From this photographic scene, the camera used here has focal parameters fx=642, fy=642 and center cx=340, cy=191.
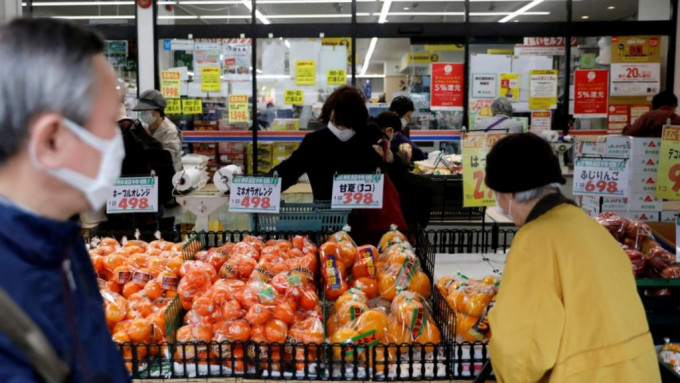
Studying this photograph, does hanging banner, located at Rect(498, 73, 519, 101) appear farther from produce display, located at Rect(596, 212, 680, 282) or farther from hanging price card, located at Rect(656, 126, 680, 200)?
produce display, located at Rect(596, 212, 680, 282)

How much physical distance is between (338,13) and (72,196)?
7324 millimetres

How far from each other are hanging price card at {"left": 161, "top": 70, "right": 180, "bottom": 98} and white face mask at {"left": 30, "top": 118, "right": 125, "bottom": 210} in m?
7.28

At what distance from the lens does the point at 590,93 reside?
7895mm

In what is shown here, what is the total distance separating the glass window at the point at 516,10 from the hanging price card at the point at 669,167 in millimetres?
4822

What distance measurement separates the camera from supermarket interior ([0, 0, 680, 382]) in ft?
6.65

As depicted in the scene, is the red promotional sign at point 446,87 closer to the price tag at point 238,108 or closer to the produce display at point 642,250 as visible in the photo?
the price tag at point 238,108

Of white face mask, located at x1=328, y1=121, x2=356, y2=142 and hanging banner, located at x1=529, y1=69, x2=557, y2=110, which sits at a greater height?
hanging banner, located at x1=529, y1=69, x2=557, y2=110

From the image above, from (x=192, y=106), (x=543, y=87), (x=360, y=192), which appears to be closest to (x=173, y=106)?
(x=192, y=106)

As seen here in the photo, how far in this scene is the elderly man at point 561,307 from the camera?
1.73 metres

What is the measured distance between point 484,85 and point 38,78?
24.3 feet

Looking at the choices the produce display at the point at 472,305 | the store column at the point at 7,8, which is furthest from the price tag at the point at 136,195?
the produce display at the point at 472,305

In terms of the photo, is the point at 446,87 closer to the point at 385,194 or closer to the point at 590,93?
the point at 590,93

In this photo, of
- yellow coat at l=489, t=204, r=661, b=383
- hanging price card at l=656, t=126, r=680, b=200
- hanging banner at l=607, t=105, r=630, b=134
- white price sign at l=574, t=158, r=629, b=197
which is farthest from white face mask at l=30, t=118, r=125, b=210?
hanging banner at l=607, t=105, r=630, b=134

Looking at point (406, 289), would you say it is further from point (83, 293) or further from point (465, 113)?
point (465, 113)
